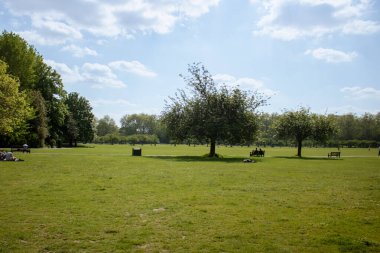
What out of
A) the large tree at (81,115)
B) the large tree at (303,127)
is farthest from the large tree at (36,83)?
the large tree at (303,127)

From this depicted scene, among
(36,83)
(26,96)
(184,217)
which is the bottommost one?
(184,217)

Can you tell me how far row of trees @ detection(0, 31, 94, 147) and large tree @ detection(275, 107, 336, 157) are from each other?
38.8 m

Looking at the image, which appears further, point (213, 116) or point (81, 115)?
point (81, 115)

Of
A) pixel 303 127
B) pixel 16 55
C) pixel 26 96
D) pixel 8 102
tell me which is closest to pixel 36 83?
pixel 16 55

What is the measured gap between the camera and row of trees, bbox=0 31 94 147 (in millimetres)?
40219

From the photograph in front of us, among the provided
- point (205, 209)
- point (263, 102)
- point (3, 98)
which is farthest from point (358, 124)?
point (205, 209)

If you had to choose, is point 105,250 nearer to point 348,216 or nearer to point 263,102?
point 348,216

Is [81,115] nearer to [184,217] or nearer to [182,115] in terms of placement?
[182,115]

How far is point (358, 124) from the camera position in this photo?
Answer: 168375mm

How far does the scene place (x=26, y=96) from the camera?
50.9m

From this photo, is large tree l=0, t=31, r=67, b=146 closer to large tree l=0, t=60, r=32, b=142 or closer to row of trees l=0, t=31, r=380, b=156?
row of trees l=0, t=31, r=380, b=156

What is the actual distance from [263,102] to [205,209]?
126 ft

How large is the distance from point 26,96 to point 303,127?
43262 millimetres

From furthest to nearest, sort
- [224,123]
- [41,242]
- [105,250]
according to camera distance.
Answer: [224,123] → [41,242] → [105,250]
